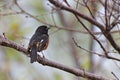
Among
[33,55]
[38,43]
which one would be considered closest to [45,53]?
Result: [38,43]

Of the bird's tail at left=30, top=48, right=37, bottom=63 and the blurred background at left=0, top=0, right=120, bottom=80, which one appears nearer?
the bird's tail at left=30, top=48, right=37, bottom=63

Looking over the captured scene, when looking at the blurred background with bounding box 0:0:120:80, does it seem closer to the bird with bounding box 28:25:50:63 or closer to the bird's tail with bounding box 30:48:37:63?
the bird with bounding box 28:25:50:63

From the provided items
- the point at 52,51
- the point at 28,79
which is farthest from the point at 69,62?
the point at 28,79

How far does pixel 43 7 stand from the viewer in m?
9.66

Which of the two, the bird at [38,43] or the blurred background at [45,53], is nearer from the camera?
the bird at [38,43]

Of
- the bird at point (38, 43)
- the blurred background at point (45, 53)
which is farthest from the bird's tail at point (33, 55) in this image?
the blurred background at point (45, 53)

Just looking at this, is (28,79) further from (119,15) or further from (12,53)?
(119,15)

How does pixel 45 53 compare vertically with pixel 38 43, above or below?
below

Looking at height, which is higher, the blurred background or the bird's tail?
the bird's tail

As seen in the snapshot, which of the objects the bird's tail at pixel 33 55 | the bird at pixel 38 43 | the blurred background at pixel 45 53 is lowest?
the blurred background at pixel 45 53

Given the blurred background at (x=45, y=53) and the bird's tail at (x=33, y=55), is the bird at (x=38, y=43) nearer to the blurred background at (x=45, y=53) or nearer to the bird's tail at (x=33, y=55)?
the bird's tail at (x=33, y=55)

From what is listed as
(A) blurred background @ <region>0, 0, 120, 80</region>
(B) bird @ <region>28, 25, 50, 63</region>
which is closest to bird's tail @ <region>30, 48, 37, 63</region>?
(B) bird @ <region>28, 25, 50, 63</region>

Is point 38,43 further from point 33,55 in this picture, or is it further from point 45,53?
point 45,53

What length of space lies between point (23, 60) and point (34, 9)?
118 centimetres
